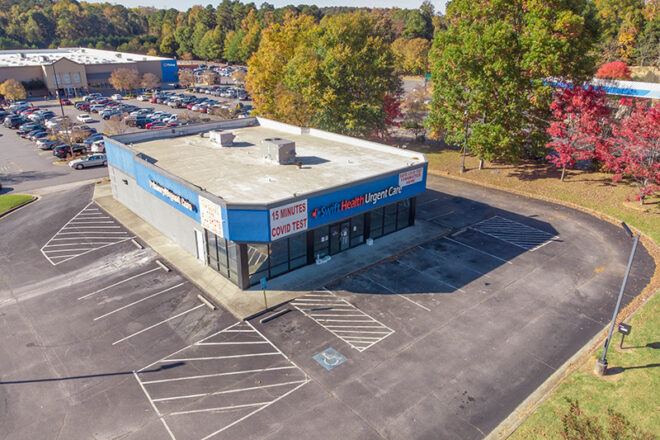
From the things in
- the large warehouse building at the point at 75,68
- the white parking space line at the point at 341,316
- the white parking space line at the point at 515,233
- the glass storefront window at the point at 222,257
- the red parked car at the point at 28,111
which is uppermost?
the large warehouse building at the point at 75,68

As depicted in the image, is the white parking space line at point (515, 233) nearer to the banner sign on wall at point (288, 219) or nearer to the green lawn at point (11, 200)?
the banner sign on wall at point (288, 219)

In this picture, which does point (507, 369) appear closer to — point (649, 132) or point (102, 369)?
point (102, 369)

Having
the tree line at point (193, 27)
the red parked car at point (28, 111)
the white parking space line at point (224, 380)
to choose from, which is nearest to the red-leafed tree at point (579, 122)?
the white parking space line at point (224, 380)

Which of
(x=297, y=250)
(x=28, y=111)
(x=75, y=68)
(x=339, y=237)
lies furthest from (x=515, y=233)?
(x=75, y=68)

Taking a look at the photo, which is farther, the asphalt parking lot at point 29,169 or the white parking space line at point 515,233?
the asphalt parking lot at point 29,169

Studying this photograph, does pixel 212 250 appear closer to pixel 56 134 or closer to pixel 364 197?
pixel 364 197

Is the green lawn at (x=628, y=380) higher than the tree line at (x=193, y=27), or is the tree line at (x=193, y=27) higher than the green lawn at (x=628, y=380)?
the tree line at (x=193, y=27)
